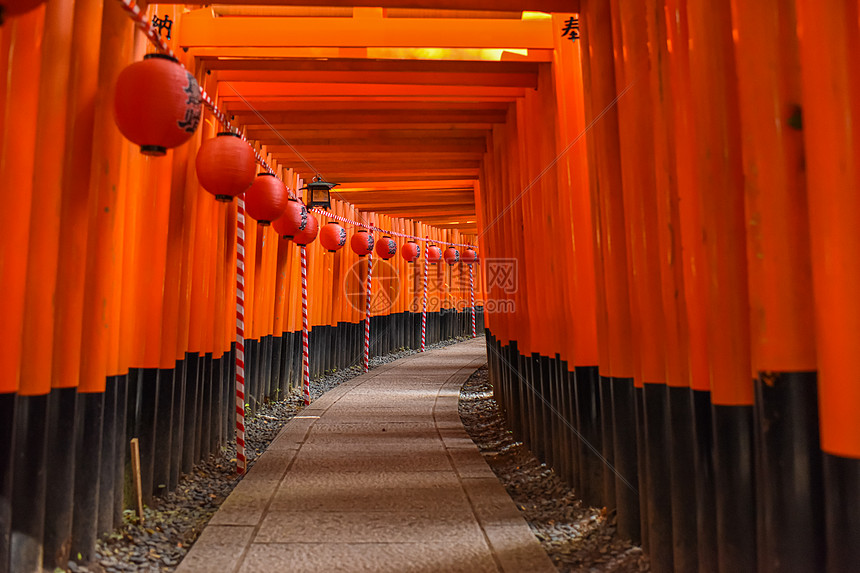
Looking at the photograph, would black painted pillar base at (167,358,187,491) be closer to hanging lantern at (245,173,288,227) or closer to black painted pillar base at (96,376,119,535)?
black painted pillar base at (96,376,119,535)

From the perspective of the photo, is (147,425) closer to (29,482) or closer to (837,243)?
(29,482)

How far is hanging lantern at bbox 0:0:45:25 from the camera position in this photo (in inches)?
73.1

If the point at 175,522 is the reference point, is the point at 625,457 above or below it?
above

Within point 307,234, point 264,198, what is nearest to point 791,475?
point 264,198

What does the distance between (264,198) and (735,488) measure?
181 inches

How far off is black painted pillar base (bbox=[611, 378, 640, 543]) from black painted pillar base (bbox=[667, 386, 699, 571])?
676mm

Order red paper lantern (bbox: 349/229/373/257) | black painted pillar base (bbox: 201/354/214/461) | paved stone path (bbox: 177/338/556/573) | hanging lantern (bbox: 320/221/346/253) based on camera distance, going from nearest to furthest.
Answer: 1. paved stone path (bbox: 177/338/556/573)
2. black painted pillar base (bbox: 201/354/214/461)
3. hanging lantern (bbox: 320/221/346/253)
4. red paper lantern (bbox: 349/229/373/257)

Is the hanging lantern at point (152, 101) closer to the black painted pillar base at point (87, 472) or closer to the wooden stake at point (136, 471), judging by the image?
the black painted pillar base at point (87, 472)

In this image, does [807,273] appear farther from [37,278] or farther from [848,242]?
[37,278]

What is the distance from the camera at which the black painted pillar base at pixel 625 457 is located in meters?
3.60

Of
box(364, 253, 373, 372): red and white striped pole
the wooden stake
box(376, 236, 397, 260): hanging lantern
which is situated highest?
box(376, 236, 397, 260): hanging lantern

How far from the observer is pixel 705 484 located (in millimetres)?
2633

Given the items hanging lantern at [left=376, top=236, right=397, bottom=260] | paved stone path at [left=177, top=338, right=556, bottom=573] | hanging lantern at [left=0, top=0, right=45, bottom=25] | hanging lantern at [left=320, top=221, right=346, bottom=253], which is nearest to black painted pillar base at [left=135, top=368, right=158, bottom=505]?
paved stone path at [left=177, top=338, right=556, bottom=573]

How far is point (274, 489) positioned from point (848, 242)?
13.9ft
